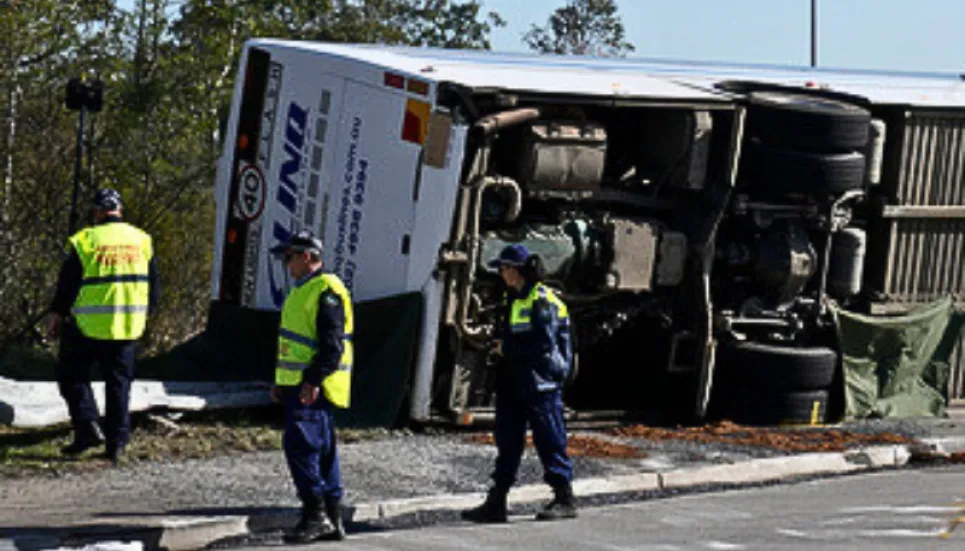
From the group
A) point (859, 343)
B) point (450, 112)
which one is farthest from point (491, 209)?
point (859, 343)

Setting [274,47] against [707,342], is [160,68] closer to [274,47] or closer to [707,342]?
[274,47]

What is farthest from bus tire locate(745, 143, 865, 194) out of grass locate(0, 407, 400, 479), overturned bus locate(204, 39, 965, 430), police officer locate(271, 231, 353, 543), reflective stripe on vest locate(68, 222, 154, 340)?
police officer locate(271, 231, 353, 543)

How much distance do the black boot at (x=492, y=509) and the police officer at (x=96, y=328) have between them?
2227 mm

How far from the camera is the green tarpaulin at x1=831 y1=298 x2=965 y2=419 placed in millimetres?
16016

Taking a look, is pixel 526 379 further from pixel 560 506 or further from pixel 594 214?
pixel 594 214

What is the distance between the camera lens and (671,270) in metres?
14.9

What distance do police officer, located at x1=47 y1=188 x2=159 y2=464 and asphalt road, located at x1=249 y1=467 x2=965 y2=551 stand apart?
2.10 meters

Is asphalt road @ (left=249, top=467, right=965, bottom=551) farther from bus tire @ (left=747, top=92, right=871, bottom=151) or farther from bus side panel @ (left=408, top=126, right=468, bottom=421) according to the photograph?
bus tire @ (left=747, top=92, right=871, bottom=151)

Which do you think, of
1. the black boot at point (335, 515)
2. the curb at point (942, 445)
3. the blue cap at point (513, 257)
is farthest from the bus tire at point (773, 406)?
the black boot at point (335, 515)

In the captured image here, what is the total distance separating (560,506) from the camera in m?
11.6

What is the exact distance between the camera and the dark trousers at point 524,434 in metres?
11.3

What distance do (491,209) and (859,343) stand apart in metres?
3.66

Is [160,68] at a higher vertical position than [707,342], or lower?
higher

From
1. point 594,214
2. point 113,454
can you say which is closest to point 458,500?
point 113,454
